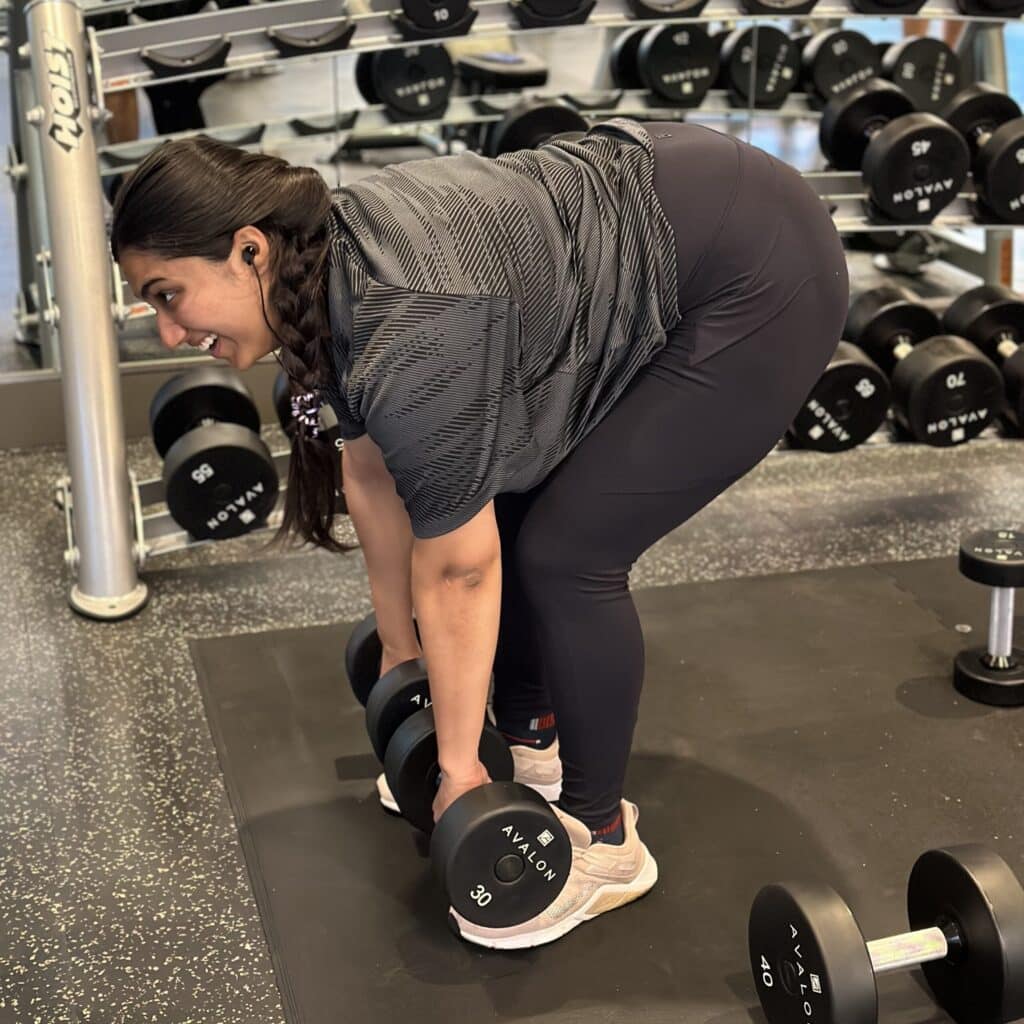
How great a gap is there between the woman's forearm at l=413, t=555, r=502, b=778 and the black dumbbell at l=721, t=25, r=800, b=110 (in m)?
2.06

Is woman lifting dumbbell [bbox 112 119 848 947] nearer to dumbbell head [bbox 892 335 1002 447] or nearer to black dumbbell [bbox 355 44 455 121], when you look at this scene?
dumbbell head [bbox 892 335 1002 447]

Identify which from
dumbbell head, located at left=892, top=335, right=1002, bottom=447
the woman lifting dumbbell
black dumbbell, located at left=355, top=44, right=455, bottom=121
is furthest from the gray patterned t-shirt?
black dumbbell, located at left=355, top=44, right=455, bottom=121

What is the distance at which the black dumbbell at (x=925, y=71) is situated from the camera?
120 inches

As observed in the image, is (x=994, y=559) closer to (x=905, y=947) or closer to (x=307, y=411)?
(x=905, y=947)

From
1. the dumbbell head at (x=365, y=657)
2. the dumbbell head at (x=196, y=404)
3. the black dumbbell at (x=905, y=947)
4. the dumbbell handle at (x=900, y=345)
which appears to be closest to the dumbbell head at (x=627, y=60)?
the dumbbell handle at (x=900, y=345)

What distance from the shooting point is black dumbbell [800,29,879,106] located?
3.10 meters

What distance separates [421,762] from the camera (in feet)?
4.70

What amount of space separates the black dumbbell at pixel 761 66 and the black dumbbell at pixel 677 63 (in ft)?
0.17

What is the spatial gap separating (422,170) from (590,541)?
37 centimetres

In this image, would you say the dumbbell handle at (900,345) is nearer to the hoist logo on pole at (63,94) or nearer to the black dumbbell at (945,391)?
the black dumbbell at (945,391)

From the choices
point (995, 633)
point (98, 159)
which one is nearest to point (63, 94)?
point (98, 159)

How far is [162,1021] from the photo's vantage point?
1.33 m

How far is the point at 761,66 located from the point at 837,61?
194 mm

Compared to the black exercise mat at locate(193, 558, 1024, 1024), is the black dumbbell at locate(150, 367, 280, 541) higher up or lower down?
higher up
